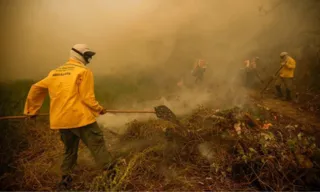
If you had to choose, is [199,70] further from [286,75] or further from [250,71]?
[286,75]

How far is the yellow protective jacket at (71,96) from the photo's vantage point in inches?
101

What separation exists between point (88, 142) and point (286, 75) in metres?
3.77

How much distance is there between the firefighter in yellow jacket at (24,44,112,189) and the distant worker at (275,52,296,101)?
11.0 feet

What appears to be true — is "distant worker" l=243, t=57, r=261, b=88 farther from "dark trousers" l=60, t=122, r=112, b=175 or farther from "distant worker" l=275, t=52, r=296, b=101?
"dark trousers" l=60, t=122, r=112, b=175

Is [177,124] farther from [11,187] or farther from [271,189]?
[11,187]

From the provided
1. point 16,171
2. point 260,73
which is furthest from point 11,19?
point 260,73

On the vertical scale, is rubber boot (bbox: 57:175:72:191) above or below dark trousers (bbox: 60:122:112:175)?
below

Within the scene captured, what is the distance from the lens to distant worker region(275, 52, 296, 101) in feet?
13.1

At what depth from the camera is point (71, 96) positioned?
2.55 m

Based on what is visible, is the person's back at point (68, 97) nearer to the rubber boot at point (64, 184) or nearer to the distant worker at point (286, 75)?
the rubber boot at point (64, 184)

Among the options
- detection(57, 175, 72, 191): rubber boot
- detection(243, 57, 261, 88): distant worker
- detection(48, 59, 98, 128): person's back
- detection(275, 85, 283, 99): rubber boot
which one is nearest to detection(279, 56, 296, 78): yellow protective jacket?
detection(275, 85, 283, 99): rubber boot

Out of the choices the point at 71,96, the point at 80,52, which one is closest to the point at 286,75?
the point at 80,52

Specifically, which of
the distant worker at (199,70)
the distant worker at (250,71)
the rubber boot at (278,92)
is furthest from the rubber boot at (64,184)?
the rubber boot at (278,92)

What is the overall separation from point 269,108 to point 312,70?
1.06 metres
